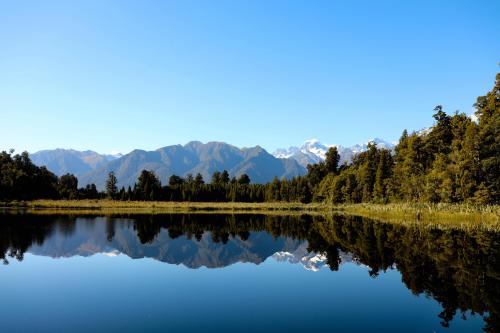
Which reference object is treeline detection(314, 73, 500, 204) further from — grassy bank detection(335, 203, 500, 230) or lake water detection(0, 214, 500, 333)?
lake water detection(0, 214, 500, 333)

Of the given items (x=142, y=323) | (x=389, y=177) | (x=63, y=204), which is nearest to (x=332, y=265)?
(x=142, y=323)

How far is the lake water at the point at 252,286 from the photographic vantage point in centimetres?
1455

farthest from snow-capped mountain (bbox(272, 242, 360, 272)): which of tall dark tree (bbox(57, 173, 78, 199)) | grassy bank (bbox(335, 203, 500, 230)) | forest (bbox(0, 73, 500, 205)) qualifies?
tall dark tree (bbox(57, 173, 78, 199))

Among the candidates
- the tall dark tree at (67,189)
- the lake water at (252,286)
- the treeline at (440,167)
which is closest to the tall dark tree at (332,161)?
the treeline at (440,167)

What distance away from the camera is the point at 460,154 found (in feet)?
210

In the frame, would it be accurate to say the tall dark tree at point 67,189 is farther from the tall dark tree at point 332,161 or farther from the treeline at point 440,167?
the tall dark tree at point 332,161

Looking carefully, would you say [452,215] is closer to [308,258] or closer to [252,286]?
[308,258]

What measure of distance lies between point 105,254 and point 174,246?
6290 mm

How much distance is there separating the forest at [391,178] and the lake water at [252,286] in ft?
90.8

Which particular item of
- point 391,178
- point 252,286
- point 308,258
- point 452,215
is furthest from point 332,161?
point 252,286

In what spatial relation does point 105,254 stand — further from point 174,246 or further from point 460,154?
point 460,154

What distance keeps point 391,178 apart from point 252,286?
85758 mm

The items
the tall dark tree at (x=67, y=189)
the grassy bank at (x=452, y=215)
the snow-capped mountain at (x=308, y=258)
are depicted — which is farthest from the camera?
the tall dark tree at (x=67, y=189)

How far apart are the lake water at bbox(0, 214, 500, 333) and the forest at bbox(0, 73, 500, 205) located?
90.8 feet
